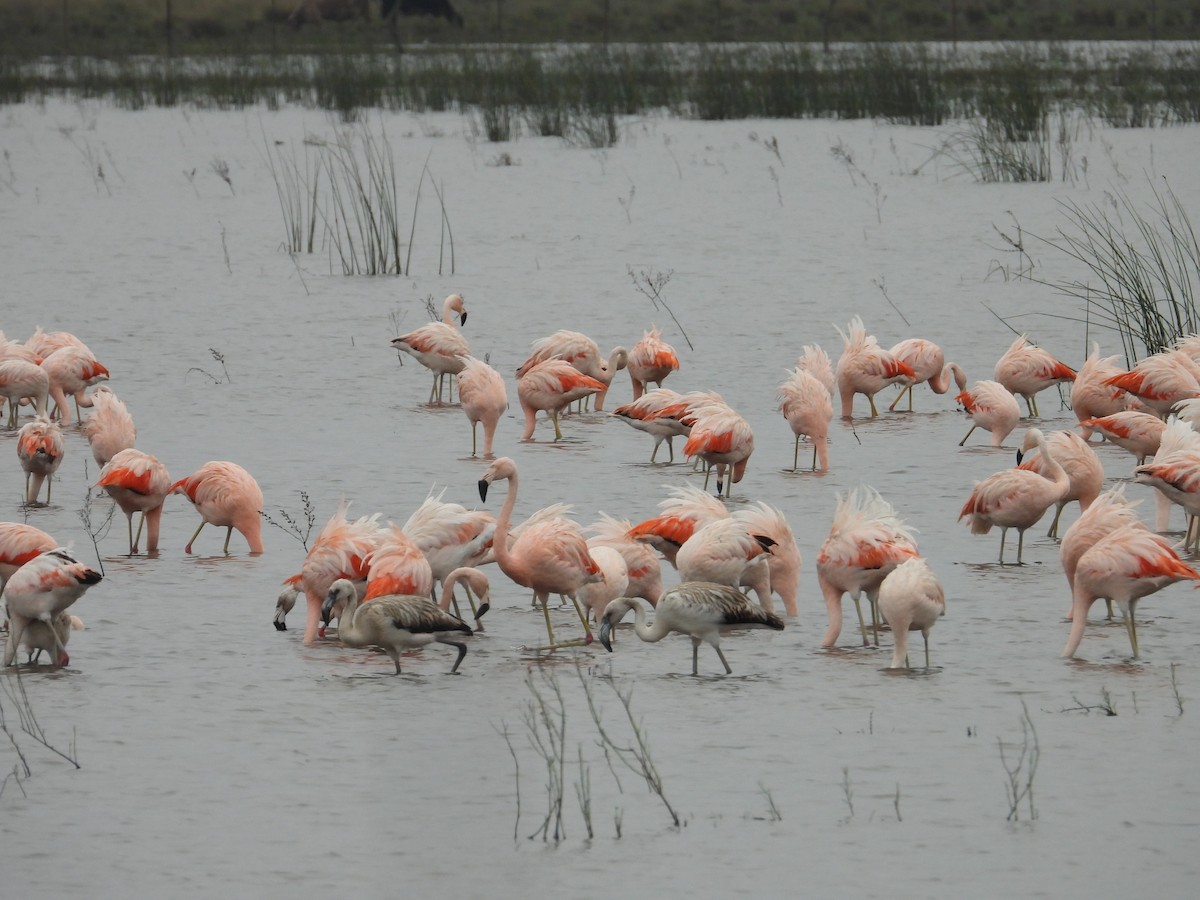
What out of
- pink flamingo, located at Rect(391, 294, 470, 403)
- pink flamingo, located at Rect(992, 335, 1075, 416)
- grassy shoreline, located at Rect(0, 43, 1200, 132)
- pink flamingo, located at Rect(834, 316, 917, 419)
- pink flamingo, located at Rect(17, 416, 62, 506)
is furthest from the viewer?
grassy shoreline, located at Rect(0, 43, 1200, 132)

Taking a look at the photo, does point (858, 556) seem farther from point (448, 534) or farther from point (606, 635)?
point (448, 534)

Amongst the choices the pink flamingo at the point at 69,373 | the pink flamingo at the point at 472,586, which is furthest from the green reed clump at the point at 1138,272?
the pink flamingo at the point at 69,373

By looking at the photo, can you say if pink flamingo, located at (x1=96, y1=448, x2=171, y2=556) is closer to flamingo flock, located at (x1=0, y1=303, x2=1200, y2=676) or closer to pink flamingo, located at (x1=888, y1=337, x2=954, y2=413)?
flamingo flock, located at (x1=0, y1=303, x2=1200, y2=676)

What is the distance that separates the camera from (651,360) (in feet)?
36.9

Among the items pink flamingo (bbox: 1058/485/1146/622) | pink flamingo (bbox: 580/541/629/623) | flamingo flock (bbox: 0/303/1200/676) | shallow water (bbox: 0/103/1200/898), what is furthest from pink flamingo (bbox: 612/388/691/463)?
pink flamingo (bbox: 1058/485/1146/622)

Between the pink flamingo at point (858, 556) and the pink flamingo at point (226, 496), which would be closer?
the pink flamingo at point (858, 556)

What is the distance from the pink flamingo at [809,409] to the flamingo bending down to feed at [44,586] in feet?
14.5

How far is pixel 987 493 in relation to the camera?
7.83m

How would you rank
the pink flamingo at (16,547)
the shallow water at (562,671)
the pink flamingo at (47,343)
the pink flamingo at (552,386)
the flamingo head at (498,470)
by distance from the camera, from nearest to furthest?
the shallow water at (562,671) → the pink flamingo at (16,547) → the flamingo head at (498,470) → the pink flamingo at (552,386) → the pink flamingo at (47,343)

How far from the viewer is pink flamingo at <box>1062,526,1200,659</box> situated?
6.41 meters

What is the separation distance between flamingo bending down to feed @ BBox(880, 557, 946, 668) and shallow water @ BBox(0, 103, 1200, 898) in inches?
6.7

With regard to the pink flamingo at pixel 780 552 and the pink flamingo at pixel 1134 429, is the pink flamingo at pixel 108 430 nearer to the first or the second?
the pink flamingo at pixel 780 552

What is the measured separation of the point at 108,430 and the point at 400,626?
136 inches

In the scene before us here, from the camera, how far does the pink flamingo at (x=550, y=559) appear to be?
6.84 metres
